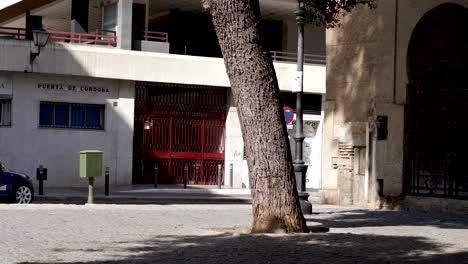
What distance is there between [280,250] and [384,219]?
22.1ft

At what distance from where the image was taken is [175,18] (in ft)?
132

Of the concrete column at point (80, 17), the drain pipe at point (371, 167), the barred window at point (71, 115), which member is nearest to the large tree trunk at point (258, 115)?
the drain pipe at point (371, 167)

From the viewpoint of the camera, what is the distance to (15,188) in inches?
898

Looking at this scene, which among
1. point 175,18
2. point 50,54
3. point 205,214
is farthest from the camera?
point 175,18

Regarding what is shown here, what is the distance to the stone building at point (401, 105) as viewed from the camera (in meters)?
19.8

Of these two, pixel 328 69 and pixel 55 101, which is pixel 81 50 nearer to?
pixel 55 101

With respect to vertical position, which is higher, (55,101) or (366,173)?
(55,101)

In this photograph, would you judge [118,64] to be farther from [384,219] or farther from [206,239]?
[206,239]

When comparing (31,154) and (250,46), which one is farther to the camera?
(31,154)

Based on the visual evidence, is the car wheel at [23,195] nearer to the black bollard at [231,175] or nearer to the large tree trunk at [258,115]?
the large tree trunk at [258,115]

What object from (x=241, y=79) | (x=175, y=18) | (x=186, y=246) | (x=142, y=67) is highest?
(x=175, y=18)

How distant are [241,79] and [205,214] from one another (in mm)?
5300

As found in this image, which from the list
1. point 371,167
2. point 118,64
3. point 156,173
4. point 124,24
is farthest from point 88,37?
point 371,167

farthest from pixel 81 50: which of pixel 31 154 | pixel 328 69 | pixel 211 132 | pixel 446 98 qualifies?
pixel 446 98
